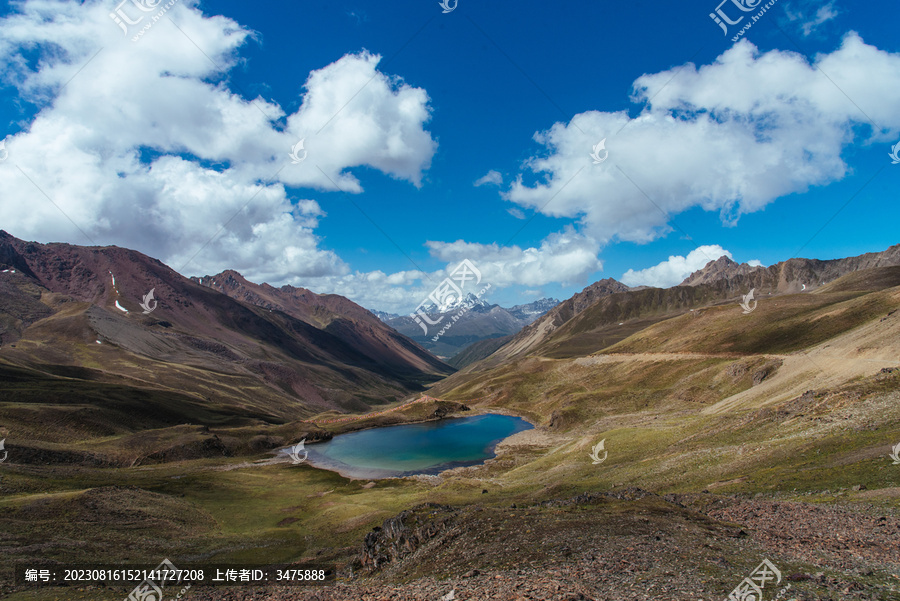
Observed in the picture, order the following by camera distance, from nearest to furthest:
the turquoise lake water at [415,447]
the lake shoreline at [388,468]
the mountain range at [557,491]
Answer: the mountain range at [557,491] → the lake shoreline at [388,468] → the turquoise lake water at [415,447]

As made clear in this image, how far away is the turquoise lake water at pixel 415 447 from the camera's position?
9831 cm

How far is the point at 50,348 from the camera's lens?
179m

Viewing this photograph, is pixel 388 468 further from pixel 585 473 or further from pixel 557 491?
pixel 557 491

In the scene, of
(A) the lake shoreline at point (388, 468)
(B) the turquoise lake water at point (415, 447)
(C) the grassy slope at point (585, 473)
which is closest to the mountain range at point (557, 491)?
(C) the grassy slope at point (585, 473)

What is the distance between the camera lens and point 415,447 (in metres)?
120

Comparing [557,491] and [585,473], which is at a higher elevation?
[585,473]

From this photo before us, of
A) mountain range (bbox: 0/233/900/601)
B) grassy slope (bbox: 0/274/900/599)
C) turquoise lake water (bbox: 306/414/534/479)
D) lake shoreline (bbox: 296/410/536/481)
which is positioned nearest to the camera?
mountain range (bbox: 0/233/900/601)

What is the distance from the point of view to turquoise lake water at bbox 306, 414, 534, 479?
98.3 meters

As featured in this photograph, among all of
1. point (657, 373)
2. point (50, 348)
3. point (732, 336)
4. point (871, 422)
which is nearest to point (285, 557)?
point (871, 422)

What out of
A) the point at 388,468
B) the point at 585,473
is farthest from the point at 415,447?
the point at 585,473

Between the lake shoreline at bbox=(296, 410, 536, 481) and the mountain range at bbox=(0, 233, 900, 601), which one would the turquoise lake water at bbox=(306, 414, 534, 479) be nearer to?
the lake shoreline at bbox=(296, 410, 536, 481)

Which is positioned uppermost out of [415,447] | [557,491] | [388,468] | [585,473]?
[415,447]

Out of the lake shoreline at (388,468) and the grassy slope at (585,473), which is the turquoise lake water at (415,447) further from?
the grassy slope at (585,473)

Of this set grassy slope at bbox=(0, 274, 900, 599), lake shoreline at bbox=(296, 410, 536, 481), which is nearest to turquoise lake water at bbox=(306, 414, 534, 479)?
lake shoreline at bbox=(296, 410, 536, 481)
